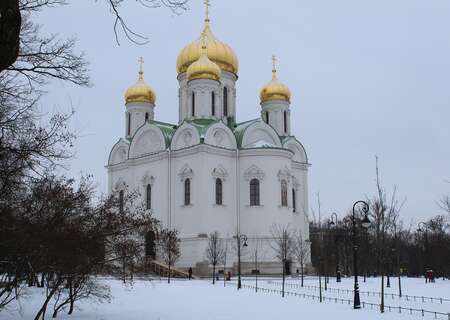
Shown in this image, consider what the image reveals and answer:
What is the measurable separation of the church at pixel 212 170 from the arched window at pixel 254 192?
82 mm

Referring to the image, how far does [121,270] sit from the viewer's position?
17297mm

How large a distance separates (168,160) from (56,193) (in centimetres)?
3521

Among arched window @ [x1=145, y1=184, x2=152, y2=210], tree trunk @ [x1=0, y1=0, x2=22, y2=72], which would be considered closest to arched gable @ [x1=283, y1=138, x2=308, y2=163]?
arched window @ [x1=145, y1=184, x2=152, y2=210]

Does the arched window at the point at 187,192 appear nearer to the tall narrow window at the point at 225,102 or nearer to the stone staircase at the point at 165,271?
the stone staircase at the point at 165,271

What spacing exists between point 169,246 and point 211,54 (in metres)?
20.7

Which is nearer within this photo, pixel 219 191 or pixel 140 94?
pixel 219 191

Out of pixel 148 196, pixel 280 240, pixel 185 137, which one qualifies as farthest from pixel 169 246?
pixel 185 137

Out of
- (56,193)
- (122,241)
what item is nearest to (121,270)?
(122,241)

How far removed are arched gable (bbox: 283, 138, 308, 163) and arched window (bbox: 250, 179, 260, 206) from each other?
8.12m

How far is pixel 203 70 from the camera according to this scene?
4953 centimetres

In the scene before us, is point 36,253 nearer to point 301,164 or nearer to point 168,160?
point 168,160

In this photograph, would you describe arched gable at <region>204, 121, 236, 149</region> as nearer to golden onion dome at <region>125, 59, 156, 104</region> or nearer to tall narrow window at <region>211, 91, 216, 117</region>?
tall narrow window at <region>211, 91, 216, 117</region>

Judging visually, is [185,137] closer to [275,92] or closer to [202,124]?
[202,124]

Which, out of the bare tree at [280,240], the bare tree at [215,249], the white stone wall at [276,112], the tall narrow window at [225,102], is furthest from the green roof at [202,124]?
the bare tree at [280,240]
